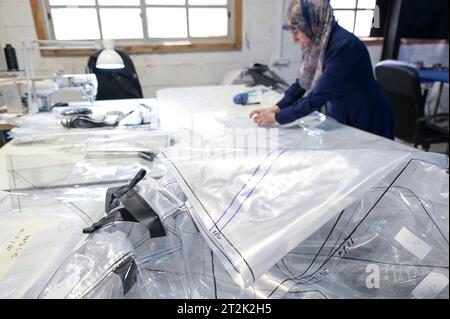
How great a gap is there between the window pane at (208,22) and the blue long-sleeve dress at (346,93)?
6.20 feet

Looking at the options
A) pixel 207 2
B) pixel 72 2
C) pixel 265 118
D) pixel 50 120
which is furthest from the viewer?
pixel 207 2

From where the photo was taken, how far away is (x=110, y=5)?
2.86 metres

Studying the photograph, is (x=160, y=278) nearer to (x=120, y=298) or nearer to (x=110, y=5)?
(x=120, y=298)

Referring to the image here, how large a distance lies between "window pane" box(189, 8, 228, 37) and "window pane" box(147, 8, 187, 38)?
0.29 feet

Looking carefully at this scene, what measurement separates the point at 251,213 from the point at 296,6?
1.06 m

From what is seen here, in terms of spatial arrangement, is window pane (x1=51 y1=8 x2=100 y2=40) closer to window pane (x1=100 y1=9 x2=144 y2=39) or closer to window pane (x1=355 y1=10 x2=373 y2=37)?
window pane (x1=100 y1=9 x2=144 y2=39)

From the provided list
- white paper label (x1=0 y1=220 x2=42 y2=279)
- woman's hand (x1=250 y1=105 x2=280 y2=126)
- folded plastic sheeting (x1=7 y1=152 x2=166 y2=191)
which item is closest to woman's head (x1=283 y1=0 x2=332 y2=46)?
woman's hand (x1=250 y1=105 x2=280 y2=126)

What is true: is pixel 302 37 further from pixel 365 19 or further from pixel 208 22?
pixel 208 22

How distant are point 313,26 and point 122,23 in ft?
7.51

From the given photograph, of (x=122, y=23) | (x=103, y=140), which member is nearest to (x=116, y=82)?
(x=122, y=23)

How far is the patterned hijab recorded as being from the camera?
1170 millimetres

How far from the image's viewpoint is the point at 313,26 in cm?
126

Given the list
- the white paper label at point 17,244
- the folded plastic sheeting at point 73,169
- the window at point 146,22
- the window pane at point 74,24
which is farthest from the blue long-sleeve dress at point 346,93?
the window pane at point 74,24

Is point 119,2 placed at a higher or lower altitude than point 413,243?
higher
